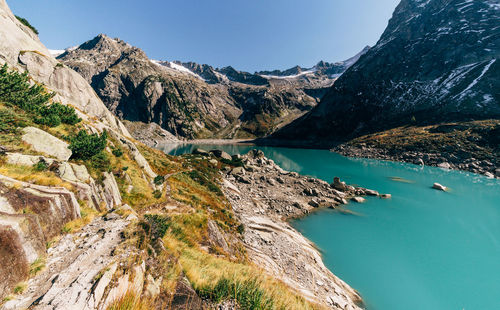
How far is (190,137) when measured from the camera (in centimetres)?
19212

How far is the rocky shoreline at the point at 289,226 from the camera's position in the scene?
36.1ft

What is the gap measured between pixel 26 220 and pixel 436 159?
8152 cm

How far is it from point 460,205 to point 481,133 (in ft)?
171

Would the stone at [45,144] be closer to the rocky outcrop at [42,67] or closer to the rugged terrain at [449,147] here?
the rocky outcrop at [42,67]

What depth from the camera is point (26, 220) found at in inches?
188

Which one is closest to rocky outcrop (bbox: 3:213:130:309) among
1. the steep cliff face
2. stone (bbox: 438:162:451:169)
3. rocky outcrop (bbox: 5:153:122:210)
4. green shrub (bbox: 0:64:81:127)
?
rocky outcrop (bbox: 5:153:122:210)

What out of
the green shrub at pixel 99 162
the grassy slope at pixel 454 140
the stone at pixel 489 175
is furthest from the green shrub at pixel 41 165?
the grassy slope at pixel 454 140

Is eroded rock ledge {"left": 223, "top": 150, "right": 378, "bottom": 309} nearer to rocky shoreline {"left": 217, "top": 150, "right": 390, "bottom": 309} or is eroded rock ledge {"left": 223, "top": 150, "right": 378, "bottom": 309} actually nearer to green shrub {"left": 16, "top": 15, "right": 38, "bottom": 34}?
rocky shoreline {"left": 217, "top": 150, "right": 390, "bottom": 309}

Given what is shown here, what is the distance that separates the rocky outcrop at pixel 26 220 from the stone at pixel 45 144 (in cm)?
384

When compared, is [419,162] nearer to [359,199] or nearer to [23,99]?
[359,199]

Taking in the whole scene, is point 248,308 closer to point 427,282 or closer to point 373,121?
point 427,282

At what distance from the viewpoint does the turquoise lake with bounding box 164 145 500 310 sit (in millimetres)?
12438

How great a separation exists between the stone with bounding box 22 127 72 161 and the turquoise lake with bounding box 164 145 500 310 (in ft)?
65.4

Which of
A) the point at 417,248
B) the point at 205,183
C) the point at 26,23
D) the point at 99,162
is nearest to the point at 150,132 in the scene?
the point at 26,23
